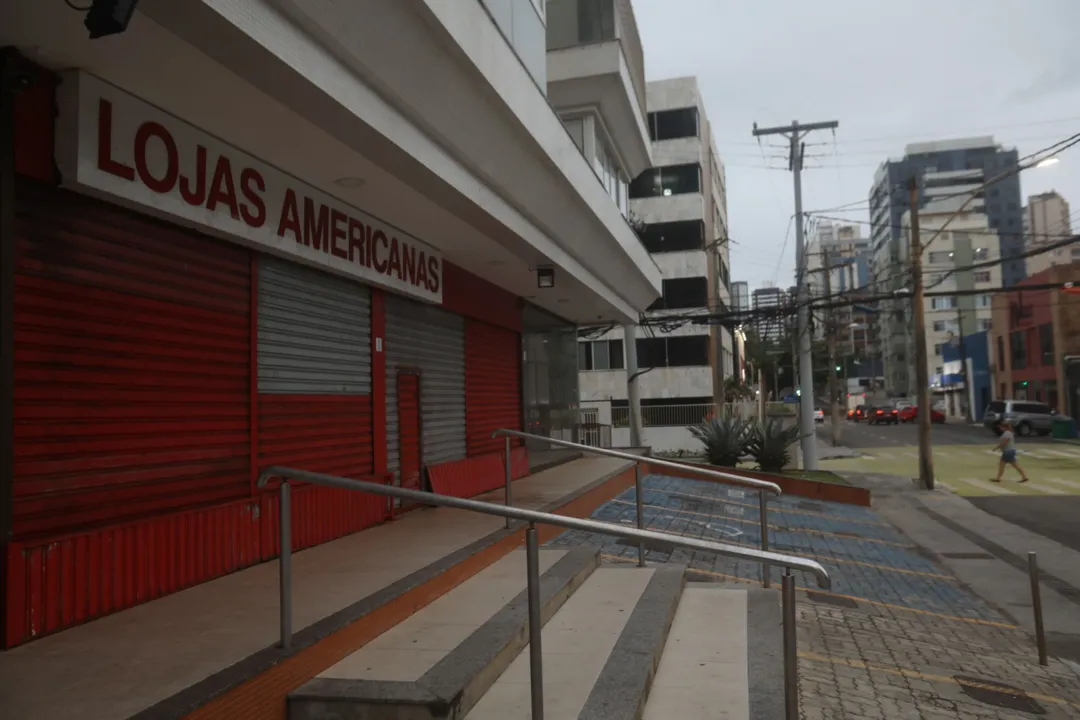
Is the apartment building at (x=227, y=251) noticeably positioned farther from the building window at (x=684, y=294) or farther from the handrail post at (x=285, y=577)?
the building window at (x=684, y=294)

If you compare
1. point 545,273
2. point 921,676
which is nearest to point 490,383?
point 545,273

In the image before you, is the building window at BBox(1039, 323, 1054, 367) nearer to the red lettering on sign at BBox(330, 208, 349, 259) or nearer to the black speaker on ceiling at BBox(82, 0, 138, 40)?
the red lettering on sign at BBox(330, 208, 349, 259)

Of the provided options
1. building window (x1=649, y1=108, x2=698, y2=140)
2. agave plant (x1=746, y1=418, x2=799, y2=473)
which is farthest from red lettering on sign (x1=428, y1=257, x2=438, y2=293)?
building window (x1=649, y1=108, x2=698, y2=140)

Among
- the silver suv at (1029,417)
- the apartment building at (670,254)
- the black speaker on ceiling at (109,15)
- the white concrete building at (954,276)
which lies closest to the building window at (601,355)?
the apartment building at (670,254)

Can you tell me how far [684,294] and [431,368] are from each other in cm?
3055

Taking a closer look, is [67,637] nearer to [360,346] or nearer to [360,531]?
[360,531]

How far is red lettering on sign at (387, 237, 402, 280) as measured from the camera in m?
→ 8.05

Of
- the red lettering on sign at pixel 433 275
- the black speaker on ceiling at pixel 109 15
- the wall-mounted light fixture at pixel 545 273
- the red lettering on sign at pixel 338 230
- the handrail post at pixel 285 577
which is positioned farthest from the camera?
the wall-mounted light fixture at pixel 545 273

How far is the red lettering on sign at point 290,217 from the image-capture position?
609 centimetres

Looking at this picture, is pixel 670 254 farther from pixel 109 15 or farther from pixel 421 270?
pixel 109 15

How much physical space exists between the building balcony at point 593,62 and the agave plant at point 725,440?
24.8ft

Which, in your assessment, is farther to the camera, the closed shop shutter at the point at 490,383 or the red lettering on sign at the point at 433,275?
the closed shop shutter at the point at 490,383

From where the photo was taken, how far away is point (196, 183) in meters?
5.11

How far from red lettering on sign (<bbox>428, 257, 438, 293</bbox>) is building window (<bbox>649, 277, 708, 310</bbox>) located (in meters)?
29.9
